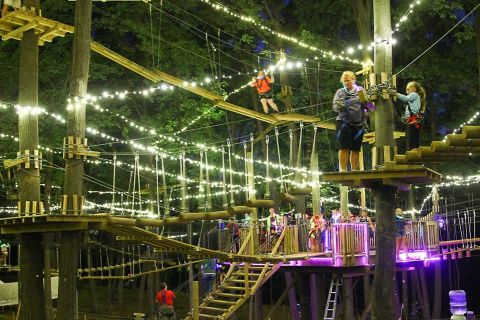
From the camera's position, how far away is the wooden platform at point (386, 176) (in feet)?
25.1

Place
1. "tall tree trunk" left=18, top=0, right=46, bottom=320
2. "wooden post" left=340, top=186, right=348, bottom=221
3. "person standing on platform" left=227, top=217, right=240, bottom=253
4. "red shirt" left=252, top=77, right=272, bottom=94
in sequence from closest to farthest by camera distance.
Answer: "tall tree trunk" left=18, top=0, right=46, bottom=320 < "wooden post" left=340, top=186, right=348, bottom=221 < "person standing on platform" left=227, top=217, right=240, bottom=253 < "red shirt" left=252, top=77, right=272, bottom=94

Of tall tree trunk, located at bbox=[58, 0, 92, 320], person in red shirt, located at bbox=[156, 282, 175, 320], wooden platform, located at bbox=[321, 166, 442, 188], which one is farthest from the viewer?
person in red shirt, located at bbox=[156, 282, 175, 320]

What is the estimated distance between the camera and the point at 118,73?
18.8 meters

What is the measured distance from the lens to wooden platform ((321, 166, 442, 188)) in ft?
25.1

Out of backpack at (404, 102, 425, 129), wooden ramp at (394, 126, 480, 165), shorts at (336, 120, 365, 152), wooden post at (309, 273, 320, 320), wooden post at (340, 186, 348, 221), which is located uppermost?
backpack at (404, 102, 425, 129)

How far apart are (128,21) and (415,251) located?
989cm

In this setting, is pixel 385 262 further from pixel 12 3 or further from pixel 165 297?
pixel 12 3

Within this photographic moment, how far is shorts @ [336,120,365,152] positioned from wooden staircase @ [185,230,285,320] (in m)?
5.32

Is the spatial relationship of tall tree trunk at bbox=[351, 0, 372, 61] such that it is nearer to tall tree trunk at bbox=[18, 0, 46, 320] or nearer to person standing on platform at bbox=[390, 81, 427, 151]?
person standing on platform at bbox=[390, 81, 427, 151]

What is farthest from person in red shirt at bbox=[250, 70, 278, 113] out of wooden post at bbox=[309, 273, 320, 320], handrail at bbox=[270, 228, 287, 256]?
wooden post at bbox=[309, 273, 320, 320]

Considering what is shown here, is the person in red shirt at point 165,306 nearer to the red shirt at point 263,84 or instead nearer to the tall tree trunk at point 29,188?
the tall tree trunk at point 29,188

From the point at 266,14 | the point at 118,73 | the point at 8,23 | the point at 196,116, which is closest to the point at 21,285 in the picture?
the point at 8,23

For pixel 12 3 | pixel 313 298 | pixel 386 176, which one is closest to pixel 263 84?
pixel 313 298

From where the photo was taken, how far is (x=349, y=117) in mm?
8195
